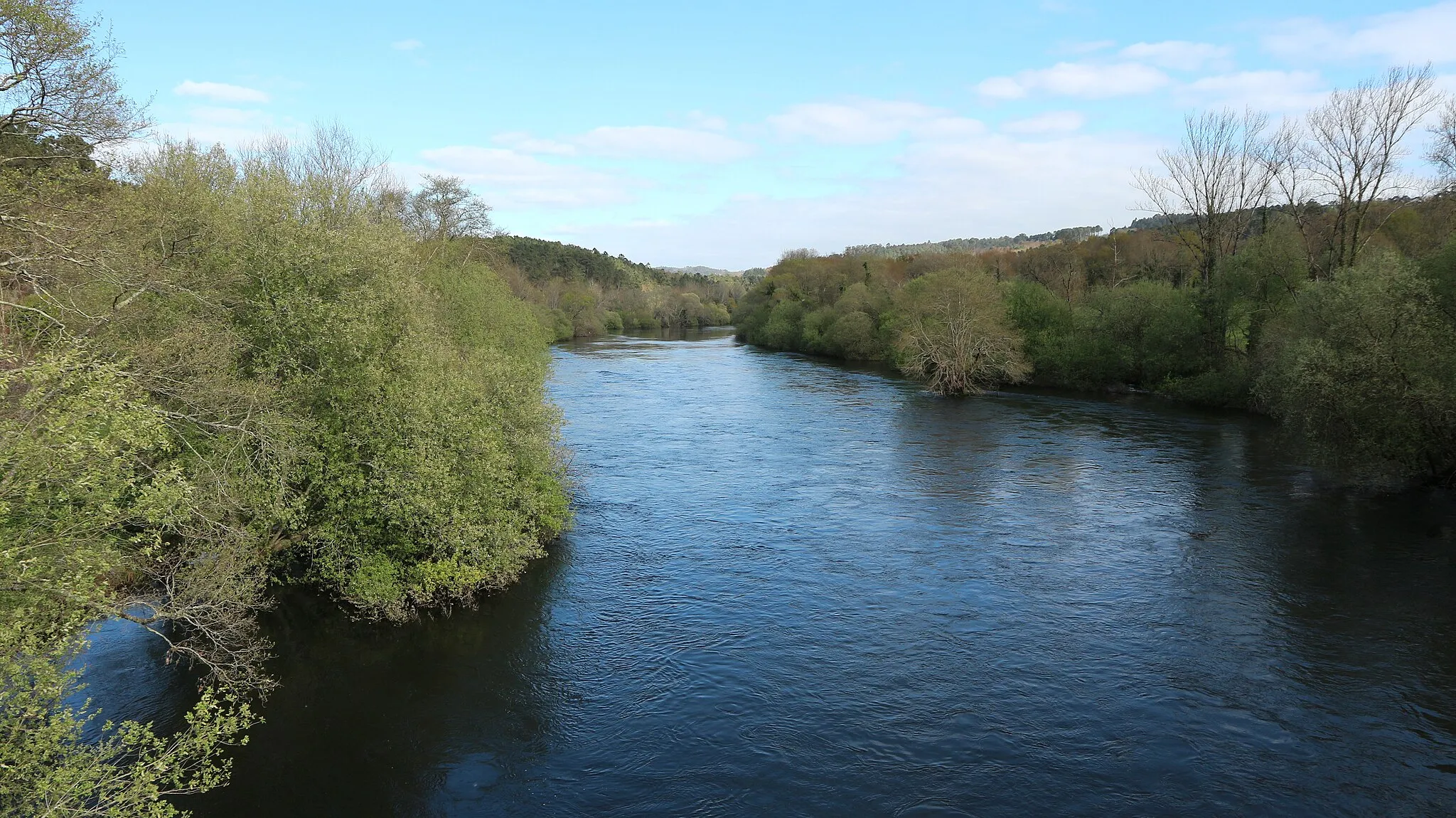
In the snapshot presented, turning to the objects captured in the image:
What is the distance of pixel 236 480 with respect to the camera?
1595cm

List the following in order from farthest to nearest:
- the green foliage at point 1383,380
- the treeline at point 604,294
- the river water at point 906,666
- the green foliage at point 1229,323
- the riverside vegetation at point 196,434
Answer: the treeline at point 604,294 → the green foliage at point 1229,323 → the green foliage at point 1383,380 → the river water at point 906,666 → the riverside vegetation at point 196,434

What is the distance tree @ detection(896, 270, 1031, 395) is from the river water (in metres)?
23.9

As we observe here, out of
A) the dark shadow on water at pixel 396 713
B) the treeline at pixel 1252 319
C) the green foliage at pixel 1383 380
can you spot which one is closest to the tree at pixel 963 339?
the treeline at pixel 1252 319

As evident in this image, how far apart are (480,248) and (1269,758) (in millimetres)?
47734

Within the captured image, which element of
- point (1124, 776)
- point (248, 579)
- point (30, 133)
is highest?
point (30, 133)

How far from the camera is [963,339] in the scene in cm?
5272

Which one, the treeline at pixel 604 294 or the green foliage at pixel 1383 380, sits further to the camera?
the treeline at pixel 604 294

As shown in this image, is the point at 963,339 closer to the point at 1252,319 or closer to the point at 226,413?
the point at 1252,319

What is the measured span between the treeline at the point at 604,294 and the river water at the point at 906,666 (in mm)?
66954

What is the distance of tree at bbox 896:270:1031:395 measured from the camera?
5284cm

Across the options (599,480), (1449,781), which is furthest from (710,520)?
(1449,781)

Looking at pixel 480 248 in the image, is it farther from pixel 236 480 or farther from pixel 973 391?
pixel 236 480

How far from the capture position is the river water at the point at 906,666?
12.6m

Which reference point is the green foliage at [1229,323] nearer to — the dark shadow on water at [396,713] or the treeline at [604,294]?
the dark shadow on water at [396,713]
